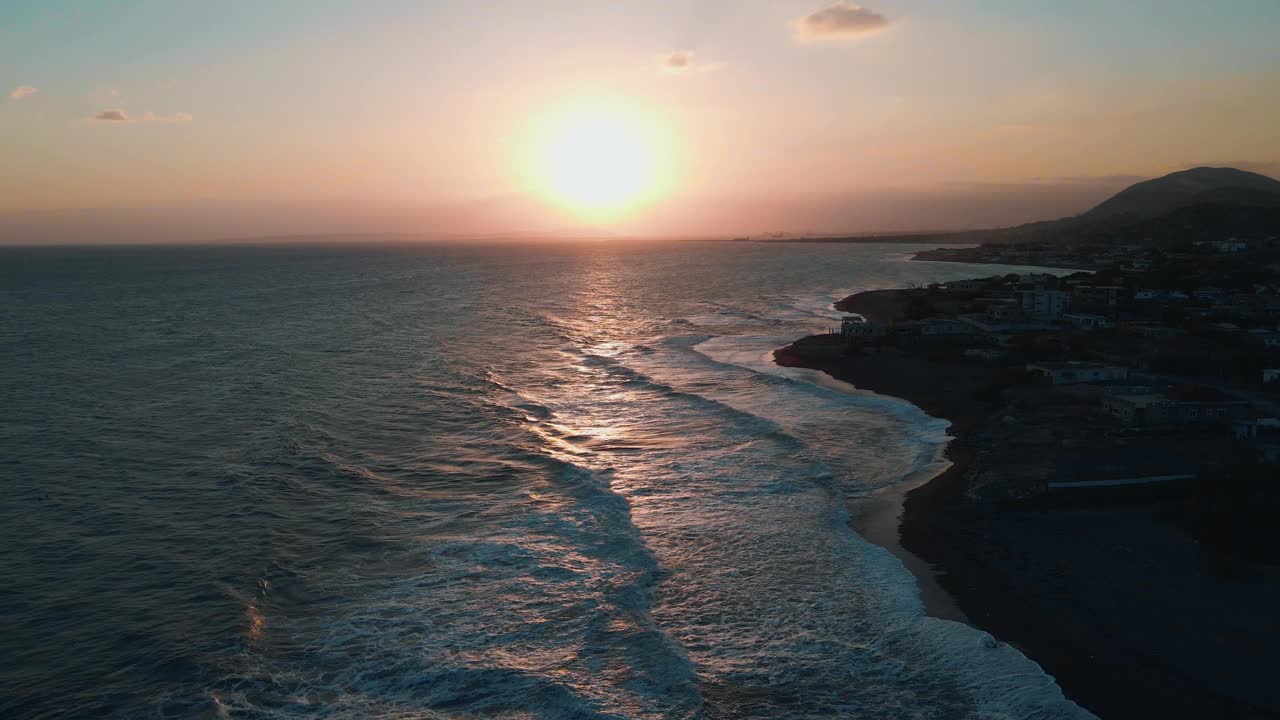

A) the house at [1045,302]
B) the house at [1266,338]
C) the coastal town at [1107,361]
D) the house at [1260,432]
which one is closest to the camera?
the coastal town at [1107,361]

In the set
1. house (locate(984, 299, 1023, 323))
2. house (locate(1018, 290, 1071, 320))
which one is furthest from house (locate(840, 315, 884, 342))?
house (locate(1018, 290, 1071, 320))

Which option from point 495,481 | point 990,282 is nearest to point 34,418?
point 495,481

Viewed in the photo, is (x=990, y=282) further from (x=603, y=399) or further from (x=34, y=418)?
(x=34, y=418)

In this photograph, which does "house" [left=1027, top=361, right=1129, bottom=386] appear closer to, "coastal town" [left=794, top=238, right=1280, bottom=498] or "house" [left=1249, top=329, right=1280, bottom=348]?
"coastal town" [left=794, top=238, right=1280, bottom=498]

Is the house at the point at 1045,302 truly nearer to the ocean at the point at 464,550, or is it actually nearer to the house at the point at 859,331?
the house at the point at 859,331

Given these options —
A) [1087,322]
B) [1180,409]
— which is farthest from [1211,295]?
[1180,409]

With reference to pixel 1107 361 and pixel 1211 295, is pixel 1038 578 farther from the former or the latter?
pixel 1211 295

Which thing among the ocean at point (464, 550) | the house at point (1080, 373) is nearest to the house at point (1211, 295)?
the house at point (1080, 373)
